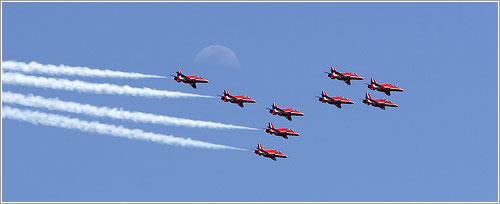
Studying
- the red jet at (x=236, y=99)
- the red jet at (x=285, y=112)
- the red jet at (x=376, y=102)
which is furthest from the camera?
the red jet at (x=376, y=102)

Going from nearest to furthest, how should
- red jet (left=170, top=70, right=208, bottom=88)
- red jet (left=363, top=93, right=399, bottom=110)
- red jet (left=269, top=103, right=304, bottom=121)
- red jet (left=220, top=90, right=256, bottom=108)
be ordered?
red jet (left=170, top=70, right=208, bottom=88) → red jet (left=220, top=90, right=256, bottom=108) → red jet (left=269, top=103, right=304, bottom=121) → red jet (left=363, top=93, right=399, bottom=110)

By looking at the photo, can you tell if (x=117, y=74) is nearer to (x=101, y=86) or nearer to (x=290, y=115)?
(x=101, y=86)

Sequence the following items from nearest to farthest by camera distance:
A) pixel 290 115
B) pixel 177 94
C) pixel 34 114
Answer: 1. pixel 34 114
2. pixel 177 94
3. pixel 290 115

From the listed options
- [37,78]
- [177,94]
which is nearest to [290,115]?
[177,94]

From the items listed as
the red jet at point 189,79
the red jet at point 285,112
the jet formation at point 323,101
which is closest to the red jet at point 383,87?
the jet formation at point 323,101

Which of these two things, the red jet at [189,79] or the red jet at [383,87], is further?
the red jet at [383,87]

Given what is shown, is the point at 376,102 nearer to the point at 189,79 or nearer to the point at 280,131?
the point at 280,131

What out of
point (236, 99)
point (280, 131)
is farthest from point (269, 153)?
point (236, 99)

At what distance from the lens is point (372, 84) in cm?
13612

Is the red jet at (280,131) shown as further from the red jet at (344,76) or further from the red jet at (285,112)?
the red jet at (344,76)

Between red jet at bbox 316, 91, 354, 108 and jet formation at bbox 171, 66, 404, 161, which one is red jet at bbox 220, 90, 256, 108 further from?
red jet at bbox 316, 91, 354, 108

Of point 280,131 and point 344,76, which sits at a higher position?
point 344,76

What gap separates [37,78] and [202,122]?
66.7 ft

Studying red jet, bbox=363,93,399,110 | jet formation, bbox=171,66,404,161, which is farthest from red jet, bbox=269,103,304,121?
red jet, bbox=363,93,399,110
